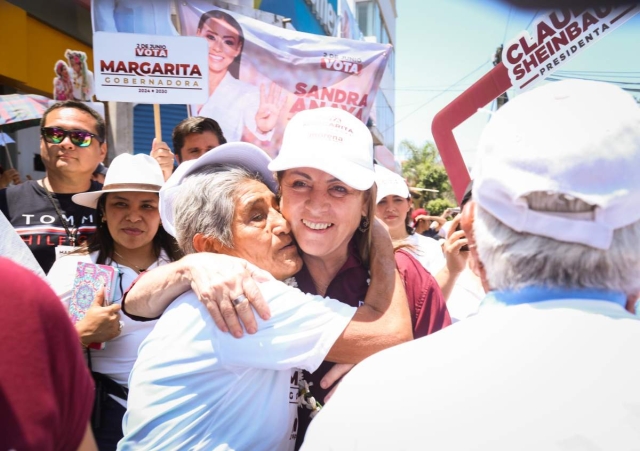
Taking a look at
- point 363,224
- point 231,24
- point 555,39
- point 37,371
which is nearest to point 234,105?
point 231,24

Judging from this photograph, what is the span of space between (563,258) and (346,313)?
73 centimetres

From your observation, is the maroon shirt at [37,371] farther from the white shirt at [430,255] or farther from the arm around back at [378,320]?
the white shirt at [430,255]

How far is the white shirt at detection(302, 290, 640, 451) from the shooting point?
0.83 meters

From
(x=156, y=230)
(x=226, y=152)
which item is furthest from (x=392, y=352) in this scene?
(x=156, y=230)

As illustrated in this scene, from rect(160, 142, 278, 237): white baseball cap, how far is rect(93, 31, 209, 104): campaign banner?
2072 millimetres

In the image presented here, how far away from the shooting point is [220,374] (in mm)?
1445

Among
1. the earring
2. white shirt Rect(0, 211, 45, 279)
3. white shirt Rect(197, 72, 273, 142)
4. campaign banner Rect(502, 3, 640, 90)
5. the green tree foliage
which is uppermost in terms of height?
campaign banner Rect(502, 3, 640, 90)

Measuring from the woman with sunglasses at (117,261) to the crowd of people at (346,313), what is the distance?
1cm

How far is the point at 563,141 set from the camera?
92 cm

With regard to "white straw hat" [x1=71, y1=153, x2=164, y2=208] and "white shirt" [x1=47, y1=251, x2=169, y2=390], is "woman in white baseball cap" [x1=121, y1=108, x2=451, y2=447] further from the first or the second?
"white straw hat" [x1=71, y1=153, x2=164, y2=208]

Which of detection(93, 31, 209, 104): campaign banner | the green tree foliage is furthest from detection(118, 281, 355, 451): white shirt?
the green tree foliage

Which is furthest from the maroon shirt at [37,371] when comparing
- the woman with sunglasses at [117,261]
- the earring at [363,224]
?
the woman with sunglasses at [117,261]

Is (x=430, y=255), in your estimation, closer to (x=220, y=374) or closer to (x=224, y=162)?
(x=224, y=162)

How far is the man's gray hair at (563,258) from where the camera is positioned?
0.95 m
